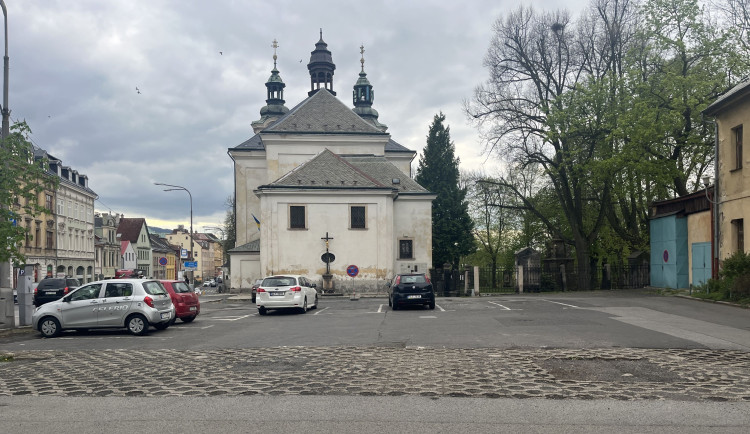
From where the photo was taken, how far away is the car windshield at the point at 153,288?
16453mm

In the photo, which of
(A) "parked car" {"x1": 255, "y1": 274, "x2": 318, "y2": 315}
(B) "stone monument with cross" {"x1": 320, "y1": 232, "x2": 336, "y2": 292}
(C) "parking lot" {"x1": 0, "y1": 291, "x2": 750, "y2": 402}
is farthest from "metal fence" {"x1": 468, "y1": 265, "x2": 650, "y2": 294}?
(A) "parked car" {"x1": 255, "y1": 274, "x2": 318, "y2": 315}

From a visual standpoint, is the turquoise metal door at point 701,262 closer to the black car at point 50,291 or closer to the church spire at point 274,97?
the black car at point 50,291

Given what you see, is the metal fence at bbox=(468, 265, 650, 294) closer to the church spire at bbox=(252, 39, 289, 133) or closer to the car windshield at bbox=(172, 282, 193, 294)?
the car windshield at bbox=(172, 282, 193, 294)

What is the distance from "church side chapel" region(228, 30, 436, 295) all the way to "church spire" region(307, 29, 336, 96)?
590 centimetres

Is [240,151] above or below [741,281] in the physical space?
above

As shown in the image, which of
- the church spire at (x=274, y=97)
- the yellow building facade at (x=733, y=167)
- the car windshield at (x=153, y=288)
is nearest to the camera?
the car windshield at (x=153, y=288)

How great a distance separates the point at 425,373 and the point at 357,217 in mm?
30986

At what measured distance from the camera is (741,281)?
20.2m

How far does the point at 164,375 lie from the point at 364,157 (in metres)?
38.8

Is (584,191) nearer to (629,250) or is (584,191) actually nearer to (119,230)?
(629,250)

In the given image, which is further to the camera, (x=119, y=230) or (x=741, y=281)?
(x=119, y=230)

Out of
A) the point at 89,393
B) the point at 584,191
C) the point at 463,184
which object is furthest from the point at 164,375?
the point at 463,184

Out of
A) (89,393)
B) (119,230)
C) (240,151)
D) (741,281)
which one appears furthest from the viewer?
(119,230)

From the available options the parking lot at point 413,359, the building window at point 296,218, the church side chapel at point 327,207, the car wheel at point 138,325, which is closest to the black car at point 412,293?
the parking lot at point 413,359
